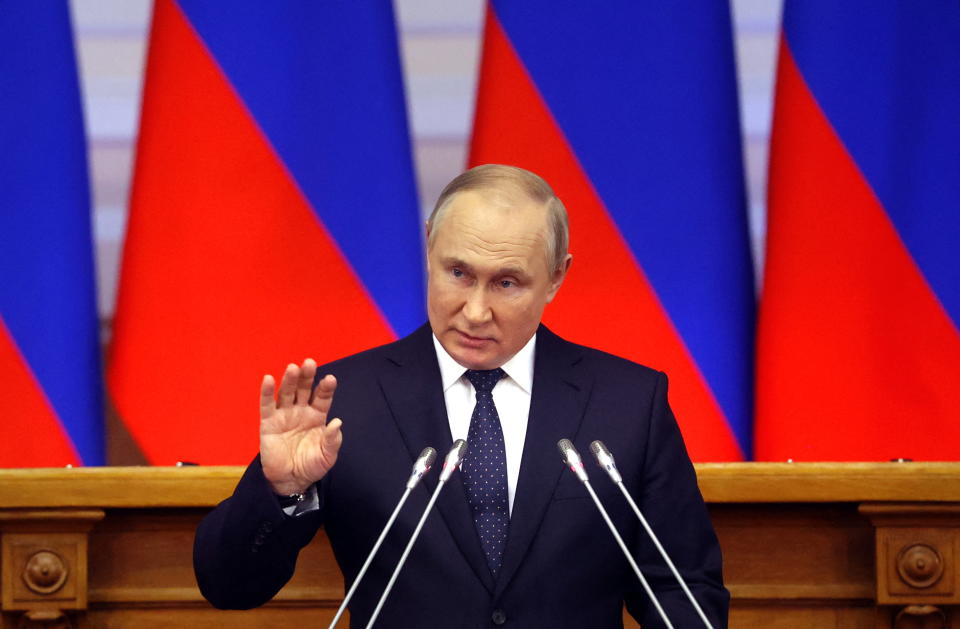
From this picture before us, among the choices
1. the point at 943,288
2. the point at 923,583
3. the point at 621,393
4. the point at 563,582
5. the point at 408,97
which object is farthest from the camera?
the point at 408,97

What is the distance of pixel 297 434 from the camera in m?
1.52

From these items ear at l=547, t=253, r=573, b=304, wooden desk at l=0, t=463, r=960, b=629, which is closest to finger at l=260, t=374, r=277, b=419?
ear at l=547, t=253, r=573, b=304

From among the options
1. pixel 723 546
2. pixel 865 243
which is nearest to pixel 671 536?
pixel 723 546

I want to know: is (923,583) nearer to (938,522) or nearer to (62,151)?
(938,522)

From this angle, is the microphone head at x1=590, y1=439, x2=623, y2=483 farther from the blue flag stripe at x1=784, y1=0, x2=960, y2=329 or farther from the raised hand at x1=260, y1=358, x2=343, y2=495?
the blue flag stripe at x1=784, y1=0, x2=960, y2=329

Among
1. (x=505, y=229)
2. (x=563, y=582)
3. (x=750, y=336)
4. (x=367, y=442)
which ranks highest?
(x=750, y=336)

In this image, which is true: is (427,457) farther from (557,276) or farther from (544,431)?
(557,276)

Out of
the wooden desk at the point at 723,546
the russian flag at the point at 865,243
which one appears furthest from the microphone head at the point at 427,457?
the russian flag at the point at 865,243

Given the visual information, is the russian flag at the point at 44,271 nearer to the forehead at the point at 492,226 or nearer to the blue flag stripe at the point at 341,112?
the blue flag stripe at the point at 341,112

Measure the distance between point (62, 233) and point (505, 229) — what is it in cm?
128

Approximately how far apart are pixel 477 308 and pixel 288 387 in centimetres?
34

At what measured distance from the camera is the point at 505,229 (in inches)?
66.7

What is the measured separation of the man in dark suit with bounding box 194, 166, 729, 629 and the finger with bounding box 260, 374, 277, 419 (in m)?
0.13

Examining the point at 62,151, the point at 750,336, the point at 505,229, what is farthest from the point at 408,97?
the point at 505,229
